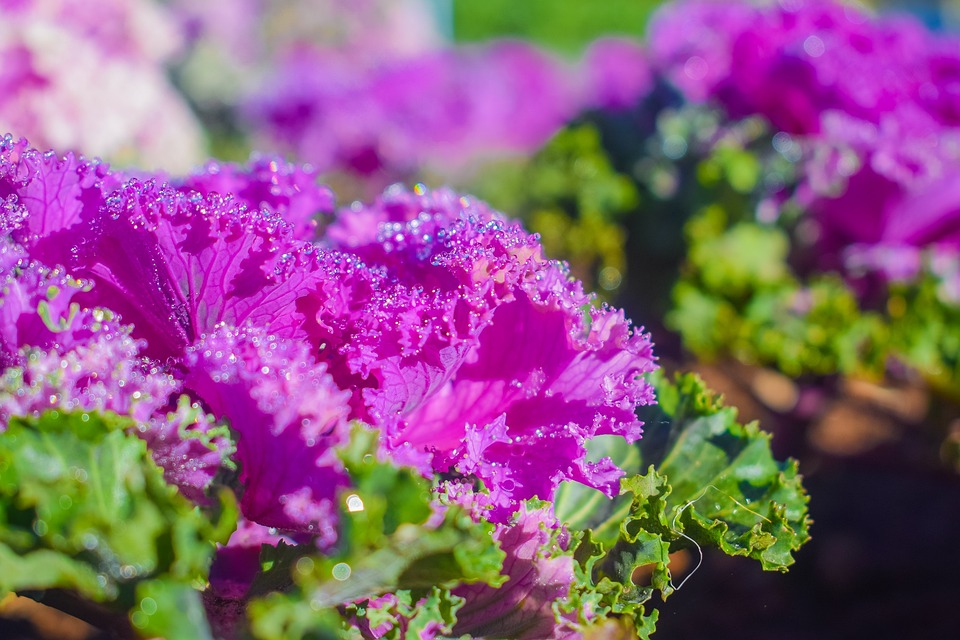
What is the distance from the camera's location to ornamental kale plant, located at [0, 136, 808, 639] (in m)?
0.73

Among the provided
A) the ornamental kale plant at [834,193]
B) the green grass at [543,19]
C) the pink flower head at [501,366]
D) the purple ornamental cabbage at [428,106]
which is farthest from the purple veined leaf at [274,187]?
the green grass at [543,19]

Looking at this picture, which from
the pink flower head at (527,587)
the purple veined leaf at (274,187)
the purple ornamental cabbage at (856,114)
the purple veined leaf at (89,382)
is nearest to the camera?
the purple veined leaf at (89,382)

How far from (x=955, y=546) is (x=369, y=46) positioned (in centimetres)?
521

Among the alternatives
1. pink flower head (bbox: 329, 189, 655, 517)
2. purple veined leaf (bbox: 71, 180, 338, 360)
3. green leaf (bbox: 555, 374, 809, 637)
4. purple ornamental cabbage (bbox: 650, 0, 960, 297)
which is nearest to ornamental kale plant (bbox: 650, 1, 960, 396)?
purple ornamental cabbage (bbox: 650, 0, 960, 297)

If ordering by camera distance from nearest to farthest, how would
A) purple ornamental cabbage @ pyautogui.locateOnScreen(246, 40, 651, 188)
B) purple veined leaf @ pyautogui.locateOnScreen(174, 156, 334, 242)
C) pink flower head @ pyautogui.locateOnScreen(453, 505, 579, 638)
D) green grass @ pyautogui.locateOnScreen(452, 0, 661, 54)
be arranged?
pink flower head @ pyautogui.locateOnScreen(453, 505, 579, 638) → purple veined leaf @ pyautogui.locateOnScreen(174, 156, 334, 242) → purple ornamental cabbage @ pyautogui.locateOnScreen(246, 40, 651, 188) → green grass @ pyautogui.locateOnScreen(452, 0, 661, 54)

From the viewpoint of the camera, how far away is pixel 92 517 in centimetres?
69

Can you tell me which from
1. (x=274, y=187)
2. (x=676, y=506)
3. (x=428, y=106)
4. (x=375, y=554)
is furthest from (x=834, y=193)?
(x=428, y=106)

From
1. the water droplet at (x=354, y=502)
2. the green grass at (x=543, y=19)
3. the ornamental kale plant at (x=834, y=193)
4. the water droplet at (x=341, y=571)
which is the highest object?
the green grass at (x=543, y=19)

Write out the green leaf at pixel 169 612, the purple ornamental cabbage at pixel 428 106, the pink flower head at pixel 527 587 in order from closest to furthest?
the green leaf at pixel 169 612 → the pink flower head at pixel 527 587 → the purple ornamental cabbage at pixel 428 106

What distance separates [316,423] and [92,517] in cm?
21

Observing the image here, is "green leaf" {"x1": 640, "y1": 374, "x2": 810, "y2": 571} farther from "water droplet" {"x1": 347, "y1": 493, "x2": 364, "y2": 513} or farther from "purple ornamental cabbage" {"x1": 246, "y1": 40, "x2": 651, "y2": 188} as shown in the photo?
"purple ornamental cabbage" {"x1": 246, "y1": 40, "x2": 651, "y2": 188}

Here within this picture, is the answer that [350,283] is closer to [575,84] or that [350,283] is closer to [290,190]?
[290,190]

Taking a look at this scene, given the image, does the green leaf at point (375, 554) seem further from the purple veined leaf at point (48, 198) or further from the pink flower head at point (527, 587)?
the purple veined leaf at point (48, 198)

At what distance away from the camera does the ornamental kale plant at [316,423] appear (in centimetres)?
73
